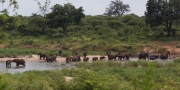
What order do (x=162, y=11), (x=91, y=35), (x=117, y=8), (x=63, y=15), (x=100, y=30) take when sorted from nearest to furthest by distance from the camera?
(x=162, y=11) < (x=63, y=15) < (x=91, y=35) < (x=100, y=30) < (x=117, y=8)

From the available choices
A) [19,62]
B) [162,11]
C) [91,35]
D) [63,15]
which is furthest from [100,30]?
[19,62]

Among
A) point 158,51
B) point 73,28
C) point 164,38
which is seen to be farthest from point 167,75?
point 73,28

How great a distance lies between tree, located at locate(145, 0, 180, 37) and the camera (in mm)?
34844

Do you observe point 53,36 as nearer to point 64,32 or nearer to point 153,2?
point 64,32

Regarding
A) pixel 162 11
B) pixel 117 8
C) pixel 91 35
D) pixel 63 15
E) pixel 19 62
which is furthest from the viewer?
Result: pixel 117 8

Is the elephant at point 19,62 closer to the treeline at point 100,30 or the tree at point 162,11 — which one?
the treeline at point 100,30

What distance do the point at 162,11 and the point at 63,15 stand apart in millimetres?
12566

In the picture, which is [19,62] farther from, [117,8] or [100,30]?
[117,8]

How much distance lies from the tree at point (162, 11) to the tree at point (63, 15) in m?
9.52

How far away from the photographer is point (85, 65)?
20.7m

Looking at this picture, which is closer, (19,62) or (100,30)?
(19,62)

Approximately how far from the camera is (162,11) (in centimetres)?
3556

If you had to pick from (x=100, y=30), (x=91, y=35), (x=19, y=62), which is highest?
(x=100, y=30)

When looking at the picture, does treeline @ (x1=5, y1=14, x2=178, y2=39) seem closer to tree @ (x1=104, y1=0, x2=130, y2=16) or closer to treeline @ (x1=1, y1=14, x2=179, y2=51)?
treeline @ (x1=1, y1=14, x2=179, y2=51)
